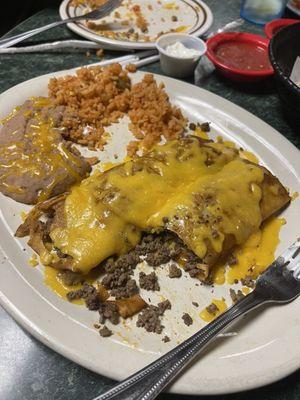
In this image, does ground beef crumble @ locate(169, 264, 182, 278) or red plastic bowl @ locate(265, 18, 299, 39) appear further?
red plastic bowl @ locate(265, 18, 299, 39)

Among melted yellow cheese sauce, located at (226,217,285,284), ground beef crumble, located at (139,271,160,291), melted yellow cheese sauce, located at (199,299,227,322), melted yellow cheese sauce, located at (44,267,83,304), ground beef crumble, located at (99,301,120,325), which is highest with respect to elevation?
melted yellow cheese sauce, located at (44,267,83,304)

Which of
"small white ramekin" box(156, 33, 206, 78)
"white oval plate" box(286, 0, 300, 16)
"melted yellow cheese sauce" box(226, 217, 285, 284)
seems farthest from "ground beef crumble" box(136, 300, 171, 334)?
"white oval plate" box(286, 0, 300, 16)

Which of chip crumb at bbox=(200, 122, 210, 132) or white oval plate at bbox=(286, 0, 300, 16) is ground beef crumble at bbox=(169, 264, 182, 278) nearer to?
chip crumb at bbox=(200, 122, 210, 132)

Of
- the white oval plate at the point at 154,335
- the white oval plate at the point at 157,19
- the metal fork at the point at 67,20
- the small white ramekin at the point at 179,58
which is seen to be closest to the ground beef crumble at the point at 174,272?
the white oval plate at the point at 154,335

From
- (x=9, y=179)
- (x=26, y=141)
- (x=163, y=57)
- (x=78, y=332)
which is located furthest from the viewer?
(x=163, y=57)

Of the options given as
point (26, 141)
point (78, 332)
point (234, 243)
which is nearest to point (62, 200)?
point (26, 141)

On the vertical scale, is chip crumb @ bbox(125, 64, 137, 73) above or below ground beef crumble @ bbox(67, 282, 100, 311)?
above

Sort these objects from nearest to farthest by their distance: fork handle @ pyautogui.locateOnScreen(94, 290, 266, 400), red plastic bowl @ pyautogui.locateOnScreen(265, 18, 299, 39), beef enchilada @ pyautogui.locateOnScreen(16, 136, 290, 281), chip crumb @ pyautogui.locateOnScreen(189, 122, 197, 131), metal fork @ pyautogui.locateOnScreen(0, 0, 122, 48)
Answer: fork handle @ pyautogui.locateOnScreen(94, 290, 266, 400)
beef enchilada @ pyautogui.locateOnScreen(16, 136, 290, 281)
chip crumb @ pyautogui.locateOnScreen(189, 122, 197, 131)
metal fork @ pyautogui.locateOnScreen(0, 0, 122, 48)
red plastic bowl @ pyautogui.locateOnScreen(265, 18, 299, 39)

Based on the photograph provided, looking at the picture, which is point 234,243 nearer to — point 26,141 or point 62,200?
point 62,200
